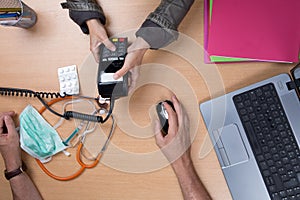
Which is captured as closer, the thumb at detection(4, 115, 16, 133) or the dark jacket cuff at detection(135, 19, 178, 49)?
the dark jacket cuff at detection(135, 19, 178, 49)

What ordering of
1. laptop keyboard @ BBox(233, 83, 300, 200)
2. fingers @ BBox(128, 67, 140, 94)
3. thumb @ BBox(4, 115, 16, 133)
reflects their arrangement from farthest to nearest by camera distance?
thumb @ BBox(4, 115, 16, 133), fingers @ BBox(128, 67, 140, 94), laptop keyboard @ BBox(233, 83, 300, 200)

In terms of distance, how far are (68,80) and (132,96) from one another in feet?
0.61

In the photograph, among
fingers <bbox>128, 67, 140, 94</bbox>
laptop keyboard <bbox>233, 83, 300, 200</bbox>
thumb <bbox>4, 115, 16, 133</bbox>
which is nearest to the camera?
laptop keyboard <bbox>233, 83, 300, 200</bbox>

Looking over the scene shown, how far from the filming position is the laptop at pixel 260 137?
0.91 meters

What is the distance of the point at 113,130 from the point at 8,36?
42cm

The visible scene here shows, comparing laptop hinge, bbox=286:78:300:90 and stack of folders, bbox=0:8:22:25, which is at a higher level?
stack of folders, bbox=0:8:22:25

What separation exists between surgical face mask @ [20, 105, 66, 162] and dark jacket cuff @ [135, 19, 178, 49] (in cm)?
36

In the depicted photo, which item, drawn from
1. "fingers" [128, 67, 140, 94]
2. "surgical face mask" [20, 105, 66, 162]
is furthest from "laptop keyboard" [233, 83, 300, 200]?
"surgical face mask" [20, 105, 66, 162]

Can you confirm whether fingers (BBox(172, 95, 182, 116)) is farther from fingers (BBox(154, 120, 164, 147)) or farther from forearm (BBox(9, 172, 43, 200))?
forearm (BBox(9, 172, 43, 200))

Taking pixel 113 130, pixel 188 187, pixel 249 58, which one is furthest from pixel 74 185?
pixel 249 58

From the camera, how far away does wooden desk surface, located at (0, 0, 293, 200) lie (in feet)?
3.23

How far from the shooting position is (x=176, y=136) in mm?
996

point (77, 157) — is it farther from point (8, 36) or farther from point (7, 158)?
point (8, 36)

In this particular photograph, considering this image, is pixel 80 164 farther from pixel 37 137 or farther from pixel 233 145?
pixel 233 145
